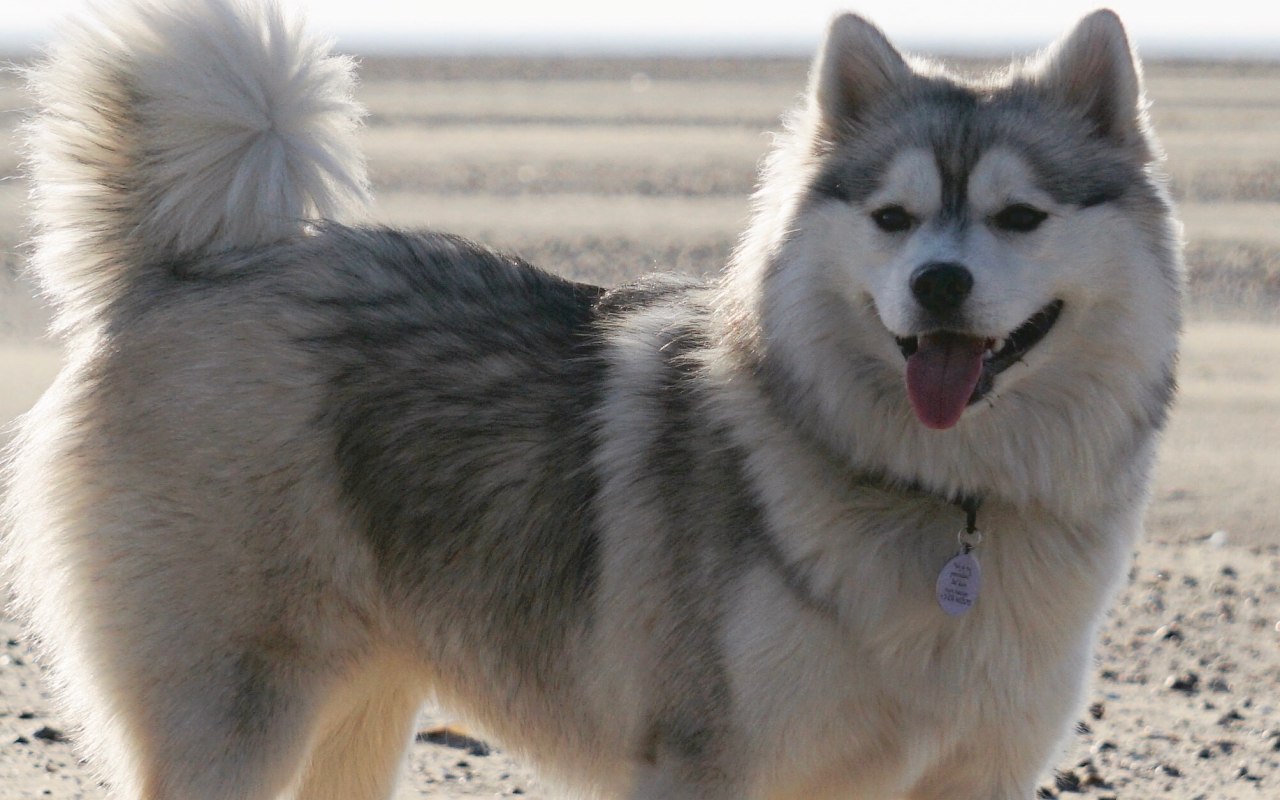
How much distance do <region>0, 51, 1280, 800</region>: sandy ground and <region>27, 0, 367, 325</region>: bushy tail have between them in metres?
1.32

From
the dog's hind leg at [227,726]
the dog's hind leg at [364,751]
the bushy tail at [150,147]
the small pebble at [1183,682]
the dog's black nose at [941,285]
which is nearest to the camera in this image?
the dog's black nose at [941,285]

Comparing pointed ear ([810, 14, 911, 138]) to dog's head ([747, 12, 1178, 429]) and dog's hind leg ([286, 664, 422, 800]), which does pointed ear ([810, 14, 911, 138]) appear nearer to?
dog's head ([747, 12, 1178, 429])

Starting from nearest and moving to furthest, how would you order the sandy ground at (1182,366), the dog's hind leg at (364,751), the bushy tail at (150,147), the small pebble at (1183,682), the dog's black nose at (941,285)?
the dog's black nose at (941,285) < the bushy tail at (150,147) < the dog's hind leg at (364,751) < the sandy ground at (1182,366) < the small pebble at (1183,682)

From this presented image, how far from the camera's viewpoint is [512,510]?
11.9ft

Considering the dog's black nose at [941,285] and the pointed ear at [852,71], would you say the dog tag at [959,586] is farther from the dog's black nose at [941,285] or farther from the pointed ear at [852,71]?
the pointed ear at [852,71]

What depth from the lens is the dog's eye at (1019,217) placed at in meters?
3.22

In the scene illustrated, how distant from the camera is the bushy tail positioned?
3865mm

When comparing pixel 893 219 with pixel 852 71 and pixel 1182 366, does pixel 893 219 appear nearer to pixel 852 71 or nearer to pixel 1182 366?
pixel 852 71

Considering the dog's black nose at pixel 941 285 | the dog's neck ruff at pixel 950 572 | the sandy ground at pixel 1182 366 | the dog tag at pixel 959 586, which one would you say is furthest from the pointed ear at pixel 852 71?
the sandy ground at pixel 1182 366

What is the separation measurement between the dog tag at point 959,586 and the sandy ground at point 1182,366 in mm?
692

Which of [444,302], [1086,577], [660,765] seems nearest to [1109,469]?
[1086,577]

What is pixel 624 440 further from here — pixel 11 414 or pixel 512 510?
pixel 11 414

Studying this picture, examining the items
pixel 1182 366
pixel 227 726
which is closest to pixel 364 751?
pixel 227 726

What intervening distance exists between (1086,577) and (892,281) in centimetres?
77
